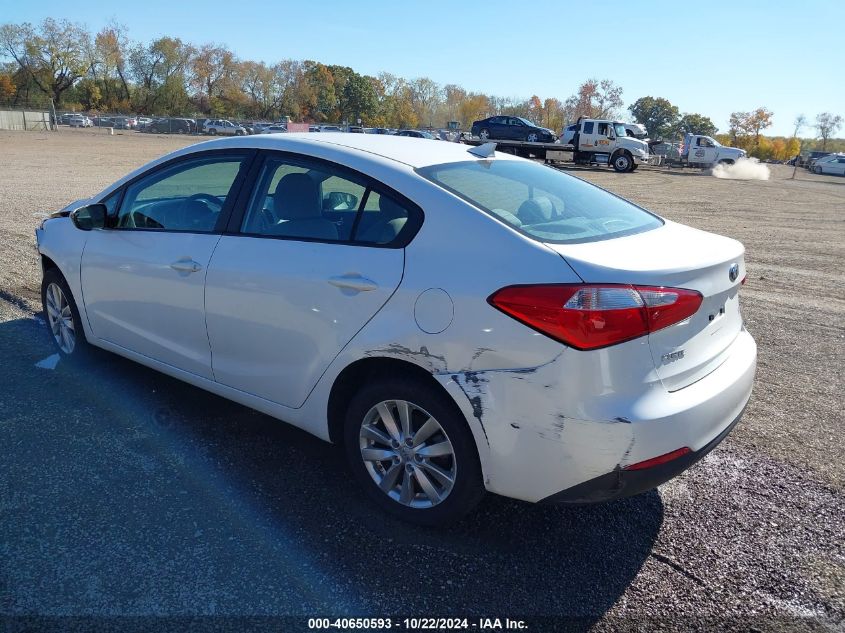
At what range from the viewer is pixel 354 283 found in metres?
2.91

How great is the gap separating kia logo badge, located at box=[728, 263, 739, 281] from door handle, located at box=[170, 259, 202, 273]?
8.55 ft

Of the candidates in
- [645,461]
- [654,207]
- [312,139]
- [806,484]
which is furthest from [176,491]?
[654,207]

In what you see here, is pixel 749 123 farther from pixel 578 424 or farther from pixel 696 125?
pixel 578 424

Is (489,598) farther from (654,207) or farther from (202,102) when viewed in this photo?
(202,102)

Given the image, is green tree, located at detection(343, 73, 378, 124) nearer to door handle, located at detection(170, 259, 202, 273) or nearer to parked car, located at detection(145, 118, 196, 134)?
parked car, located at detection(145, 118, 196, 134)

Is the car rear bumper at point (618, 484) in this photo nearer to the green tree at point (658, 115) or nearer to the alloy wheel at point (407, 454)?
the alloy wheel at point (407, 454)

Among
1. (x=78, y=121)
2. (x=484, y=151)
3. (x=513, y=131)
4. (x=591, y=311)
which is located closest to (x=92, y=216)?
(x=484, y=151)

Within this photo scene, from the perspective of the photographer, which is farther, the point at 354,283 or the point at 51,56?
the point at 51,56

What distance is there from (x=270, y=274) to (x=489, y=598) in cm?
176

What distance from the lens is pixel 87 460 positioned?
11.4 ft

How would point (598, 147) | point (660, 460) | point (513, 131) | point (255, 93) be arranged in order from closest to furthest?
point (660, 460) < point (598, 147) < point (513, 131) < point (255, 93)

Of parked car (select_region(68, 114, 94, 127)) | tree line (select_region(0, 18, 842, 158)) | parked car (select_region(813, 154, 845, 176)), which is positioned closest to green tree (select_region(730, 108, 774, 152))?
tree line (select_region(0, 18, 842, 158))

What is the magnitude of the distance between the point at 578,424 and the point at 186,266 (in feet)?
7.47

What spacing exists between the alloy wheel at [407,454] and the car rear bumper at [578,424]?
0.77ft
